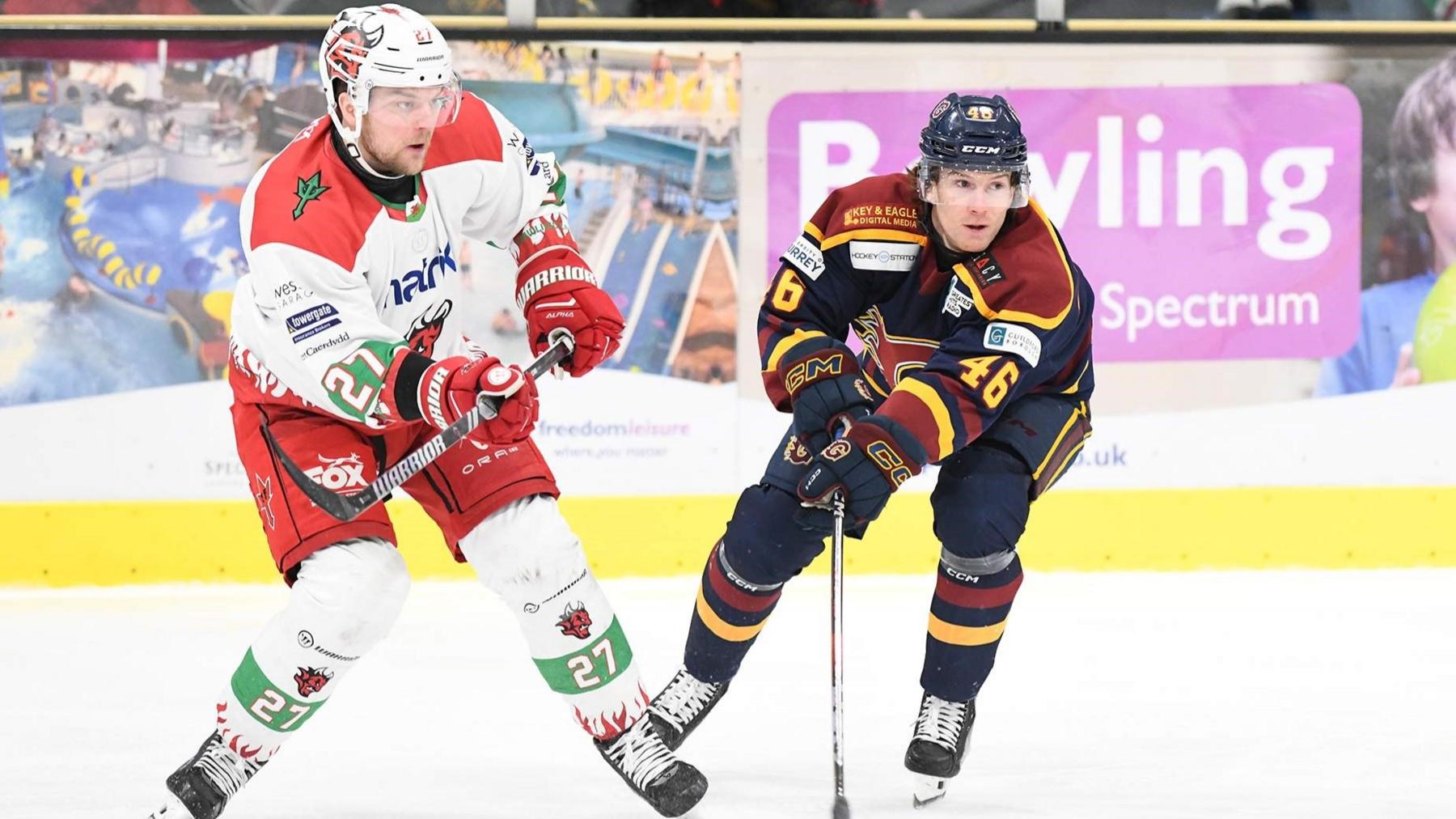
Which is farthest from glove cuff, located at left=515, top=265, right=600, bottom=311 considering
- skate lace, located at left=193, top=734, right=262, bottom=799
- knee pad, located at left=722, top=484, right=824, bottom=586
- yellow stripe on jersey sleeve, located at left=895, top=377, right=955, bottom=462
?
skate lace, located at left=193, top=734, right=262, bottom=799

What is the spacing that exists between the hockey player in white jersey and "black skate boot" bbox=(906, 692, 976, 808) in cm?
34

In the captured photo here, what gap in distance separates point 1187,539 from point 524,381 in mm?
2800

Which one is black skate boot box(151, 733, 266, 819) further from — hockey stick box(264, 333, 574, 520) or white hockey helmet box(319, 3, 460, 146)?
white hockey helmet box(319, 3, 460, 146)

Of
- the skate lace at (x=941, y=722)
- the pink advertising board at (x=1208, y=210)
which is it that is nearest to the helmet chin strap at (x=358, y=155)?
the skate lace at (x=941, y=722)

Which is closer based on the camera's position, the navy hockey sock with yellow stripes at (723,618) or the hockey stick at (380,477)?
the hockey stick at (380,477)

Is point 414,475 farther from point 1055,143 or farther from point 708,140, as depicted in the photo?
point 1055,143

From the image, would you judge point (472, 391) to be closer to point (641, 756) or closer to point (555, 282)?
point (555, 282)

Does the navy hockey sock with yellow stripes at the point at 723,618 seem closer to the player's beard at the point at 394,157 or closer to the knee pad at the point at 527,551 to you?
the knee pad at the point at 527,551

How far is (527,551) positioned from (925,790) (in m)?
0.72

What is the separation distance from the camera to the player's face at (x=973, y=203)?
2543mm

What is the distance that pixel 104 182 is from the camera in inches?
175

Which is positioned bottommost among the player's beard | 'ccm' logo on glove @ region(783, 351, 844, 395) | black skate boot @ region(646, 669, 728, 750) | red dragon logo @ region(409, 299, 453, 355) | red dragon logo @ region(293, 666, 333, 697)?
black skate boot @ region(646, 669, 728, 750)

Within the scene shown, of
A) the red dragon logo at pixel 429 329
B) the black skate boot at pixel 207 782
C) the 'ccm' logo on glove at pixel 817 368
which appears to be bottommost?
the black skate boot at pixel 207 782

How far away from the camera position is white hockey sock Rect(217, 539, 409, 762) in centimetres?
233
